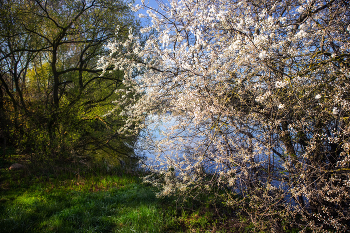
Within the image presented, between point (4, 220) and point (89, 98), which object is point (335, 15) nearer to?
point (4, 220)

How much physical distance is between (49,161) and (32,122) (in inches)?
50.5

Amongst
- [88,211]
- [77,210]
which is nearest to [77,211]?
[77,210]

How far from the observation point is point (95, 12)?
908cm

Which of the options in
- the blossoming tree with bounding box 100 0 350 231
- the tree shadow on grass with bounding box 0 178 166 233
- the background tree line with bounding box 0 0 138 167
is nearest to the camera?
the blossoming tree with bounding box 100 0 350 231

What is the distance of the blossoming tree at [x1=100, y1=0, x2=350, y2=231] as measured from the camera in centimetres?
245

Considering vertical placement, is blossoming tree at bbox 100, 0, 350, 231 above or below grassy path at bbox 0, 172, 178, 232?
above

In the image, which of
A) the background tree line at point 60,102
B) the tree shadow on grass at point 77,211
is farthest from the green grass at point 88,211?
the background tree line at point 60,102

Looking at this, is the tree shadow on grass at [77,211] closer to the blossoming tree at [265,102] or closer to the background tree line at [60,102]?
the blossoming tree at [265,102]

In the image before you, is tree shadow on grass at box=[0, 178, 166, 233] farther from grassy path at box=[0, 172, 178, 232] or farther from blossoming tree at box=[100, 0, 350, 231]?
blossoming tree at box=[100, 0, 350, 231]

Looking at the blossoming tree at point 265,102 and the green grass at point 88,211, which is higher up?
the blossoming tree at point 265,102

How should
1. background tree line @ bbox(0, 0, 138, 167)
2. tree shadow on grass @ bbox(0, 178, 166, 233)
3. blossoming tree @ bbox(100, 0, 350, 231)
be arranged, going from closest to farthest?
blossoming tree @ bbox(100, 0, 350, 231) → tree shadow on grass @ bbox(0, 178, 166, 233) → background tree line @ bbox(0, 0, 138, 167)

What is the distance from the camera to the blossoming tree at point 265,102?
2445 mm

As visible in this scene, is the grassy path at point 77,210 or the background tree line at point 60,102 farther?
the background tree line at point 60,102

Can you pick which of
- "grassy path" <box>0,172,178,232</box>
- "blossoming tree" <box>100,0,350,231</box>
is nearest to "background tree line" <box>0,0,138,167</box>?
"grassy path" <box>0,172,178,232</box>
